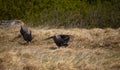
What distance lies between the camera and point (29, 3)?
73.3 feet

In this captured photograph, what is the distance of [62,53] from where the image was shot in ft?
30.5

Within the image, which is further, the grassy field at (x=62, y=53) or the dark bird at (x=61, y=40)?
the dark bird at (x=61, y=40)

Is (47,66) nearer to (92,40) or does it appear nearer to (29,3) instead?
(92,40)

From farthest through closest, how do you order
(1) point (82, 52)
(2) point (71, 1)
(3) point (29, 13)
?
(2) point (71, 1) → (3) point (29, 13) → (1) point (82, 52)

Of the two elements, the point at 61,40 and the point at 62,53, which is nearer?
the point at 62,53

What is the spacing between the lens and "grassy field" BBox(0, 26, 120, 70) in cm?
764

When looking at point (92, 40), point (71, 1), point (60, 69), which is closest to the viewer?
point (60, 69)

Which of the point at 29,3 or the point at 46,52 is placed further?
the point at 29,3

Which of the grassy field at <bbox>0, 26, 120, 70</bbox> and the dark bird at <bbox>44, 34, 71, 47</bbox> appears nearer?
the grassy field at <bbox>0, 26, 120, 70</bbox>

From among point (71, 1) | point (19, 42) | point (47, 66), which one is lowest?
point (71, 1)

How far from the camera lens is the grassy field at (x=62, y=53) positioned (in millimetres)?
7641

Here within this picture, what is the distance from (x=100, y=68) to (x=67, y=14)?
9.44 meters

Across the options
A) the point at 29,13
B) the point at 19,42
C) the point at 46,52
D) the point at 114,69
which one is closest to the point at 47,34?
the point at 19,42

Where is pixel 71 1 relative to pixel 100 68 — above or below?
below
